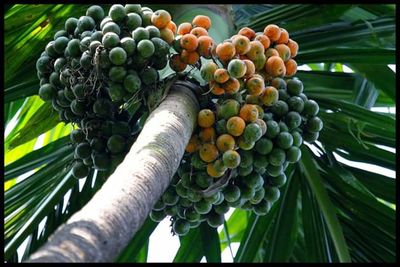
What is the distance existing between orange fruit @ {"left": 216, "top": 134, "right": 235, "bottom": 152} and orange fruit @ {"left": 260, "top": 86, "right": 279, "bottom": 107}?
203 millimetres

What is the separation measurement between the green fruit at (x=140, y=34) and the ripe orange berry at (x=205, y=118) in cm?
32

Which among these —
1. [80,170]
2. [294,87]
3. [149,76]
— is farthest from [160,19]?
[80,170]

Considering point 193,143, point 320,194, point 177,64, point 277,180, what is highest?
point 177,64

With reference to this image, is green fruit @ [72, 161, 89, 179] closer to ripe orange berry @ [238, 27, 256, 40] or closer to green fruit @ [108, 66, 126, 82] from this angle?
green fruit @ [108, 66, 126, 82]

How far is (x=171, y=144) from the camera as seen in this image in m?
2.00

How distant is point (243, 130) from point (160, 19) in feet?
1.71

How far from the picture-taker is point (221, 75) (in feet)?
7.89

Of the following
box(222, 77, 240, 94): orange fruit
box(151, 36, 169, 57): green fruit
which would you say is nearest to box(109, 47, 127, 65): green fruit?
box(151, 36, 169, 57): green fruit

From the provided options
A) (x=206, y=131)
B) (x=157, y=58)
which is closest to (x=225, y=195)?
(x=206, y=131)

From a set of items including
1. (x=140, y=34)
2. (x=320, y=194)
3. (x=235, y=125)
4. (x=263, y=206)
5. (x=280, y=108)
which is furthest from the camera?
(x=320, y=194)

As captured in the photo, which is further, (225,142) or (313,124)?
(313,124)

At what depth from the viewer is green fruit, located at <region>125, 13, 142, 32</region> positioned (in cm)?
254

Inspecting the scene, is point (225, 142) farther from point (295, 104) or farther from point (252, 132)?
point (295, 104)

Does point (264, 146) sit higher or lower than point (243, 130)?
lower
